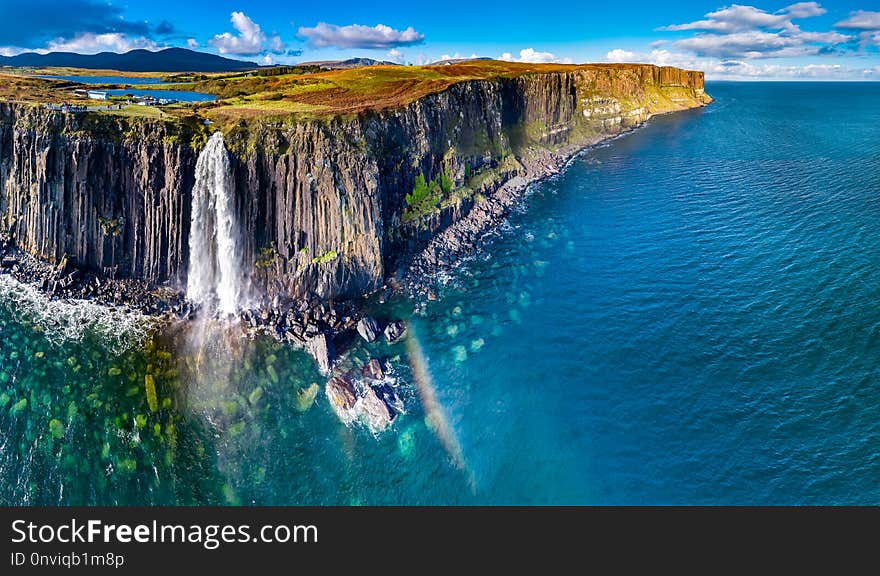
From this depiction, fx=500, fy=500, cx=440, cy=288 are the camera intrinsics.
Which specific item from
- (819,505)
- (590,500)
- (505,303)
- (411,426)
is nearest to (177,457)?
(411,426)

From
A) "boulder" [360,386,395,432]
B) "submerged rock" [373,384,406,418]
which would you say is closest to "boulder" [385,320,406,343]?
"submerged rock" [373,384,406,418]

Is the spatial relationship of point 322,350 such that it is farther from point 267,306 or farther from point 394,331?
point 267,306

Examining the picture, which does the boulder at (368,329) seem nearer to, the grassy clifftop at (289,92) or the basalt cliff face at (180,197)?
the basalt cliff face at (180,197)

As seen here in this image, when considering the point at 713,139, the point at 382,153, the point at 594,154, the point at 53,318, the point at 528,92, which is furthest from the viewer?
the point at 713,139

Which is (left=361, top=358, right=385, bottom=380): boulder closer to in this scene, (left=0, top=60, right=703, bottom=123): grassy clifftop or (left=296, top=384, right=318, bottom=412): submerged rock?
(left=296, top=384, right=318, bottom=412): submerged rock

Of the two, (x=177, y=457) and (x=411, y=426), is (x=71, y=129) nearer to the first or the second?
(x=177, y=457)

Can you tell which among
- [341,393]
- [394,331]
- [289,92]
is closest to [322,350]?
[341,393]
